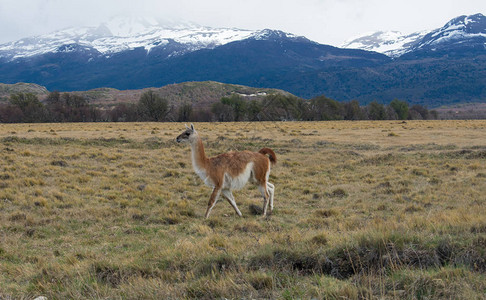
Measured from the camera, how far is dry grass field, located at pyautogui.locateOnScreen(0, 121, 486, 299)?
432cm

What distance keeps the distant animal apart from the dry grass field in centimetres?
74

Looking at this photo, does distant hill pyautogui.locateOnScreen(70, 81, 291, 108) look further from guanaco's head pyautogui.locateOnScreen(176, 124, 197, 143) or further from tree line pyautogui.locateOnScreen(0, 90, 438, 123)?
guanaco's head pyautogui.locateOnScreen(176, 124, 197, 143)

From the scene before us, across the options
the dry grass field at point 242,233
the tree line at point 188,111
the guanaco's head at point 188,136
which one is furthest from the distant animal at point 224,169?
the tree line at point 188,111

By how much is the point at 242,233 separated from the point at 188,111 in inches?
3124

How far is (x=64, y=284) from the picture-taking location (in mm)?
4789

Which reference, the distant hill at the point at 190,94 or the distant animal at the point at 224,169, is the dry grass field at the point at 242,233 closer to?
the distant animal at the point at 224,169

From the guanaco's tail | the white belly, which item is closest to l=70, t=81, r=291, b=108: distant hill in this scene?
the guanaco's tail

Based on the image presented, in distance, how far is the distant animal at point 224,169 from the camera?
29.3 ft

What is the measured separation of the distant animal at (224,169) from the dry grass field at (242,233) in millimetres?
741

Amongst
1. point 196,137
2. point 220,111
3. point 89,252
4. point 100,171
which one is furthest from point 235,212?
point 220,111

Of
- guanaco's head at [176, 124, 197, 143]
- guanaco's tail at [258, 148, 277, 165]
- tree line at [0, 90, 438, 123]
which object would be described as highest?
guanaco's head at [176, 124, 197, 143]

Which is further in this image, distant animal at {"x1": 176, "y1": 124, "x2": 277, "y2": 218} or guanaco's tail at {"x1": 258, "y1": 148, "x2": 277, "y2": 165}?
guanaco's tail at {"x1": 258, "y1": 148, "x2": 277, "y2": 165}

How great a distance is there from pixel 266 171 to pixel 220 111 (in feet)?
247

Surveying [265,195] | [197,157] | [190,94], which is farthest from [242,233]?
[190,94]
